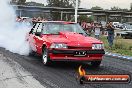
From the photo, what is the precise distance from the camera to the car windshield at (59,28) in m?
11.6

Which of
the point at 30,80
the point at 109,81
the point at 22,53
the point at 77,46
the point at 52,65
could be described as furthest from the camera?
the point at 22,53

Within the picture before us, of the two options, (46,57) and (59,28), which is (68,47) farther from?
(59,28)

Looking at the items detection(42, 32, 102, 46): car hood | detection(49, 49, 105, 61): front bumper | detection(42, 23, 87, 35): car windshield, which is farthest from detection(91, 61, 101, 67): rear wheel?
detection(42, 23, 87, 35): car windshield

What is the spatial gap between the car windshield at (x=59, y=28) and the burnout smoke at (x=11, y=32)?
8.55ft

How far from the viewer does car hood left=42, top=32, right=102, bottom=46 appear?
10.2 metres

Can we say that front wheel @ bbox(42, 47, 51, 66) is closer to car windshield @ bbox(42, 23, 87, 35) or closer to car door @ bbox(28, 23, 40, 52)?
car windshield @ bbox(42, 23, 87, 35)

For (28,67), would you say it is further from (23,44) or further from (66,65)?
(23,44)

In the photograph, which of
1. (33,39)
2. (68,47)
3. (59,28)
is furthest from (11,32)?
(68,47)

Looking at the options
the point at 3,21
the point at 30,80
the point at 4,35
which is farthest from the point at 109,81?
the point at 3,21

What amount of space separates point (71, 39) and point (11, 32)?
8.94m

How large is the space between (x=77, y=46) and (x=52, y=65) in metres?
1.32

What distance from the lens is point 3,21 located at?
20438mm

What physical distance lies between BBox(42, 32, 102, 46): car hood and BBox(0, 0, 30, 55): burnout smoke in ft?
10.7

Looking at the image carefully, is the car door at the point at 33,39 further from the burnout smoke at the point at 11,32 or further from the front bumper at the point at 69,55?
the front bumper at the point at 69,55
